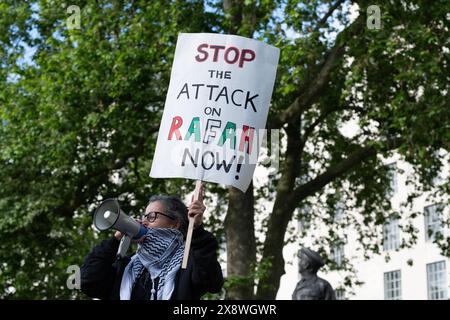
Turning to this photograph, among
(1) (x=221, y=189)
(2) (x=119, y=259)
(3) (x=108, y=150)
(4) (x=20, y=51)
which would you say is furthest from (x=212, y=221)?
(2) (x=119, y=259)

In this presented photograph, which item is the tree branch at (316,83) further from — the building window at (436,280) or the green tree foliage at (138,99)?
the building window at (436,280)

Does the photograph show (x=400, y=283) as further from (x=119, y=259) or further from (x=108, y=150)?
(x=119, y=259)

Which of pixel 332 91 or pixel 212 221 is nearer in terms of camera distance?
pixel 332 91

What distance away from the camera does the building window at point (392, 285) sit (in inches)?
1601

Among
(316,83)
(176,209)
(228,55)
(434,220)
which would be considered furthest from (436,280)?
(176,209)

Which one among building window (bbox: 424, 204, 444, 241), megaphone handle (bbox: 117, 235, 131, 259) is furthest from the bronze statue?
building window (bbox: 424, 204, 444, 241)

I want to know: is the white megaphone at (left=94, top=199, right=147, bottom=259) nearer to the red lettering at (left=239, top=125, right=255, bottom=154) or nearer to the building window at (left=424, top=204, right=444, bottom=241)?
the red lettering at (left=239, top=125, right=255, bottom=154)

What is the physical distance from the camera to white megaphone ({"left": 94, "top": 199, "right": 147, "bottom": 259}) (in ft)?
16.5

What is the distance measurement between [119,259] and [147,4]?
44.3ft

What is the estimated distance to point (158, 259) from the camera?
5262 millimetres

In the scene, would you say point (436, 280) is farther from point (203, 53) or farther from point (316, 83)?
point (203, 53)

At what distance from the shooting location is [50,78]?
17.9 meters

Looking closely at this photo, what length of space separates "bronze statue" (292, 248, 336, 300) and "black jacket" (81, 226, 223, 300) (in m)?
4.29

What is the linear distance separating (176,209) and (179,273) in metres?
0.41
